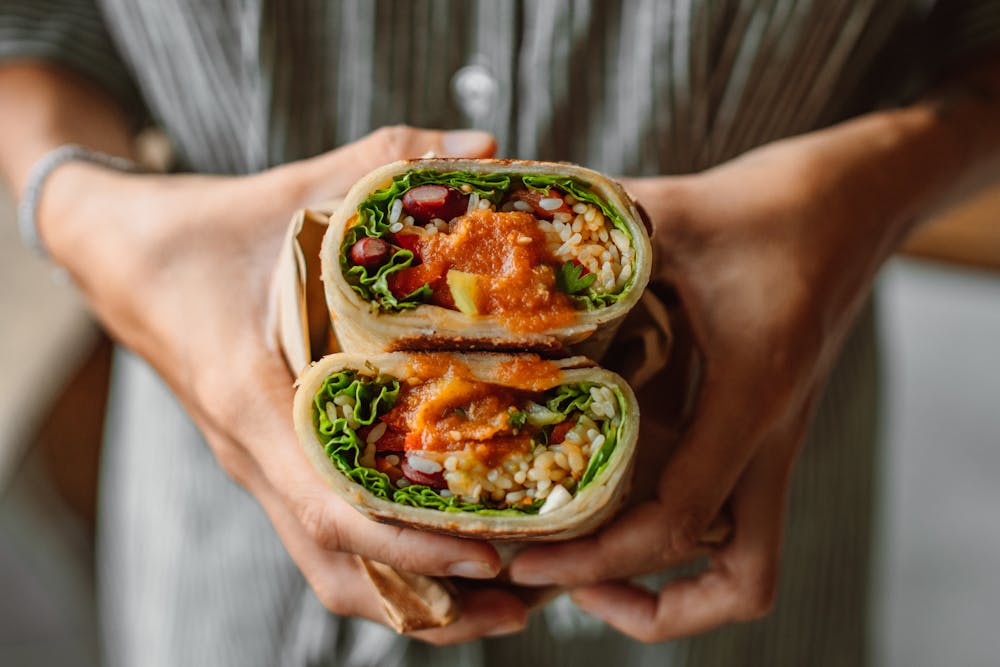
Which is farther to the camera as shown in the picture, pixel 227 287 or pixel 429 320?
pixel 227 287

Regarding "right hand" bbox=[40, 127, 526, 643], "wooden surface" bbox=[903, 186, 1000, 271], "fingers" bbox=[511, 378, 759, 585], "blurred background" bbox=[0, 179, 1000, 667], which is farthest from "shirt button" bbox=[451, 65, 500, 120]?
"wooden surface" bbox=[903, 186, 1000, 271]

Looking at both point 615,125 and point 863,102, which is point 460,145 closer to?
point 615,125

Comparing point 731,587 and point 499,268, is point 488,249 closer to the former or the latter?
point 499,268

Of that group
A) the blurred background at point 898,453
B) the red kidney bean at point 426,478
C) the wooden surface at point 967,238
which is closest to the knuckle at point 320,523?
the red kidney bean at point 426,478

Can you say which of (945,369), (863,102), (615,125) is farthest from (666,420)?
(945,369)

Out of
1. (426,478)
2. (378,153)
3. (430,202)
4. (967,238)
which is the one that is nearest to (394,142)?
(378,153)

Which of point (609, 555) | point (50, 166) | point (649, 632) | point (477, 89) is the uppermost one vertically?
point (477, 89)

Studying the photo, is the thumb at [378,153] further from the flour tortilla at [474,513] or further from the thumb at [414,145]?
the flour tortilla at [474,513]
